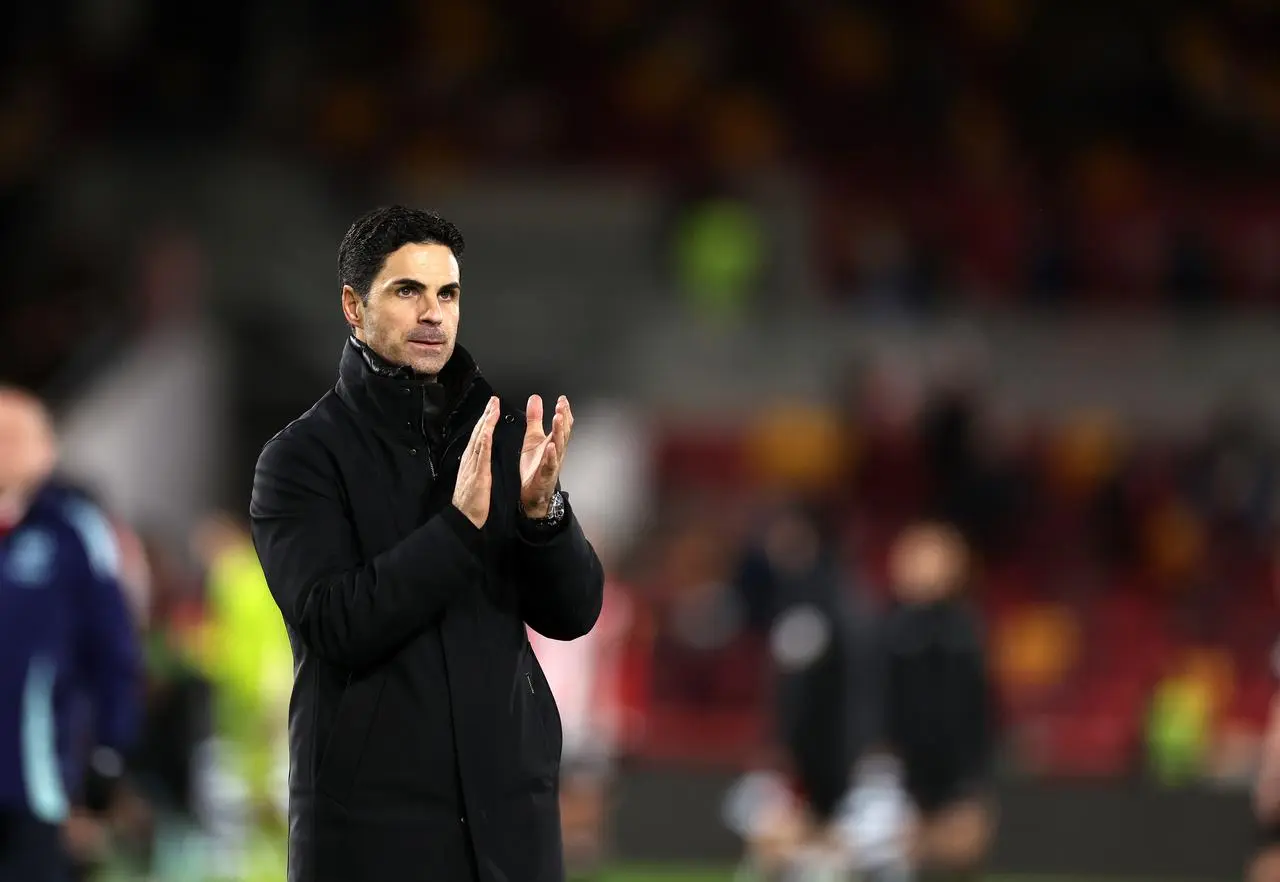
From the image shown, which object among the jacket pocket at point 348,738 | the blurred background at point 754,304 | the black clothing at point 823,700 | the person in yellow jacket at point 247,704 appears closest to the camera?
the jacket pocket at point 348,738

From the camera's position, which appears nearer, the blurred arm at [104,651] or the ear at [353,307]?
the ear at [353,307]

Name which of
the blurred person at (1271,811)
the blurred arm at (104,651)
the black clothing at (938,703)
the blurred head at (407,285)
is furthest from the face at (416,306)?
the black clothing at (938,703)

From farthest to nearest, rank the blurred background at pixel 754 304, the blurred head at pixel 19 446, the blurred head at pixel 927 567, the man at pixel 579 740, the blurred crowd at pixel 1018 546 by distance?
the blurred crowd at pixel 1018 546 < the blurred background at pixel 754 304 < the man at pixel 579 740 < the blurred head at pixel 927 567 < the blurred head at pixel 19 446

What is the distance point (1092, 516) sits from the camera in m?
18.2

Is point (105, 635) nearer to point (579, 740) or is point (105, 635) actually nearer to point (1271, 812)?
point (1271, 812)

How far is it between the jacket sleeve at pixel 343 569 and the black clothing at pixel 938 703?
7439 millimetres

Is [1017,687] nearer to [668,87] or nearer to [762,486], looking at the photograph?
[762,486]

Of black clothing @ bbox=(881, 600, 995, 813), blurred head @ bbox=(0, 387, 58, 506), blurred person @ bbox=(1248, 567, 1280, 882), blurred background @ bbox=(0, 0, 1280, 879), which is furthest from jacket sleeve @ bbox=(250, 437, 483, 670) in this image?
blurred background @ bbox=(0, 0, 1280, 879)

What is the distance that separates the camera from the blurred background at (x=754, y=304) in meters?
16.0

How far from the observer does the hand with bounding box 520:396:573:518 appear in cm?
355

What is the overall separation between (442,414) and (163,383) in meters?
13.6

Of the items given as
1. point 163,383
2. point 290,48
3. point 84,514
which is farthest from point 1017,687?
point 84,514

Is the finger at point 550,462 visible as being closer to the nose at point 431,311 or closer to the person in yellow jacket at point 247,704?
the nose at point 431,311

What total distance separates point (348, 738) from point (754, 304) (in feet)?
51.0
